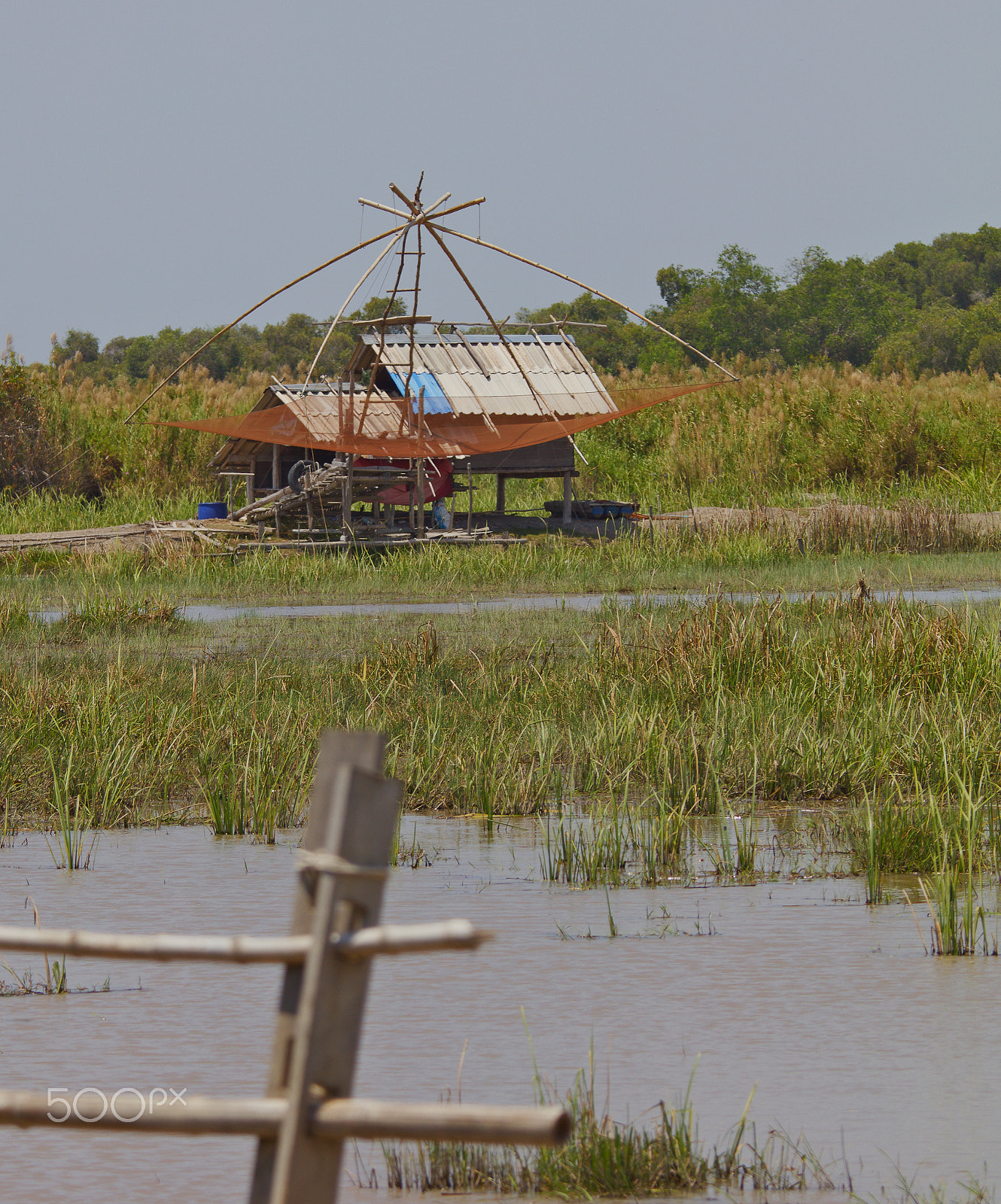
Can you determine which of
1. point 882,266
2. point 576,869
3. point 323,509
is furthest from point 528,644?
point 882,266

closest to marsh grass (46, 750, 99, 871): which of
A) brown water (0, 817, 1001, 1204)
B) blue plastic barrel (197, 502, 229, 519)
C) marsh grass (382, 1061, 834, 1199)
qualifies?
brown water (0, 817, 1001, 1204)

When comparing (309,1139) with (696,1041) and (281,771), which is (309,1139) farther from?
(281,771)

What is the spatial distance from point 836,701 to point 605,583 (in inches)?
372

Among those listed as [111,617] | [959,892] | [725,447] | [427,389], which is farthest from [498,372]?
[959,892]

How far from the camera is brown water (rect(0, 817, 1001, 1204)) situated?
4238mm

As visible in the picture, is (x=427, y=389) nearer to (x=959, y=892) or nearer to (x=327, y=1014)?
(x=959, y=892)

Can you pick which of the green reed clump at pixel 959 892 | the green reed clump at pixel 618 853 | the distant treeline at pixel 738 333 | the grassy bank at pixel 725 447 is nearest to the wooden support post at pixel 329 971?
the green reed clump at pixel 959 892

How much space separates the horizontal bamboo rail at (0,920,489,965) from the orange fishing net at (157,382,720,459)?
56.1ft

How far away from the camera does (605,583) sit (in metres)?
18.6

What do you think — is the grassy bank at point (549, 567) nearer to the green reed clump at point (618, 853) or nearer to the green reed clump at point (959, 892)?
the green reed clump at point (618, 853)

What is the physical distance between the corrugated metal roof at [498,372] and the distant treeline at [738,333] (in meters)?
38.7

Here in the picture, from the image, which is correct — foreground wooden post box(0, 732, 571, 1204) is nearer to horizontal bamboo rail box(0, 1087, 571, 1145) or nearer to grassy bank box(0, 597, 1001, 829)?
horizontal bamboo rail box(0, 1087, 571, 1145)

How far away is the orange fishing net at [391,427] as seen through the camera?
2070 cm

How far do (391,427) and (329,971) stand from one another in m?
20.1
